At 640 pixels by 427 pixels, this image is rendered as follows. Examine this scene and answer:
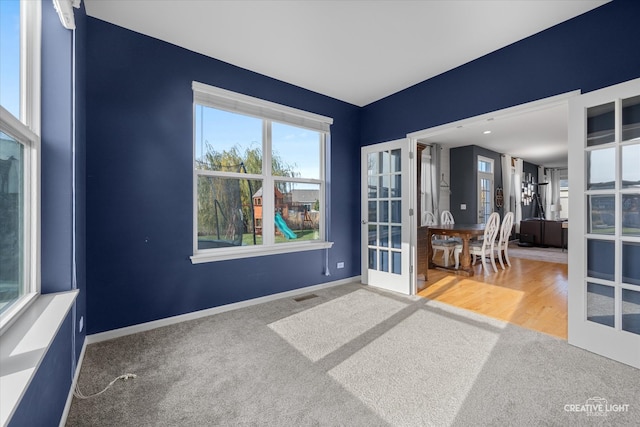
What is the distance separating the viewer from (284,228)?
3.66m

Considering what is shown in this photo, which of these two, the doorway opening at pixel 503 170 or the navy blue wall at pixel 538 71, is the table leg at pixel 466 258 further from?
the navy blue wall at pixel 538 71

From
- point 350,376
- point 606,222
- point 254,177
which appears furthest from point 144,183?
point 606,222

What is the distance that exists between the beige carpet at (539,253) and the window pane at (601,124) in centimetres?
439

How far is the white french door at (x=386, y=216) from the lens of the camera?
3.66 meters

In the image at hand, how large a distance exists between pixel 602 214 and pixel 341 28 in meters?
2.58

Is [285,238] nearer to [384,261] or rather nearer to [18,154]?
[384,261]

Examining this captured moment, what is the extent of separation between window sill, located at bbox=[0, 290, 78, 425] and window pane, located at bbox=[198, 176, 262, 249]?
1.56 metres

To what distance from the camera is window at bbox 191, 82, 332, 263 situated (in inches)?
117

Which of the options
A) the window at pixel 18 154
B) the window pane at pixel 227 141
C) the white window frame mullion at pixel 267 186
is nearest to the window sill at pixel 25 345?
the window at pixel 18 154

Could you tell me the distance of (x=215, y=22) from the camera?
2.42 m

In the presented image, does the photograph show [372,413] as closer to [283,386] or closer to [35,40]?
[283,386]

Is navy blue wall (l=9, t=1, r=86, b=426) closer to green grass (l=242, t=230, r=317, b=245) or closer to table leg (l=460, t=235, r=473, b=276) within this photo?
green grass (l=242, t=230, r=317, b=245)

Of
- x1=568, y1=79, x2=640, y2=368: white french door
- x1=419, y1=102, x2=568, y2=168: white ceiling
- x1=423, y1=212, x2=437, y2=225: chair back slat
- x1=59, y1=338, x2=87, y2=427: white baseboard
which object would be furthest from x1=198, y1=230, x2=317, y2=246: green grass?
x1=423, y1=212, x2=437, y2=225: chair back slat

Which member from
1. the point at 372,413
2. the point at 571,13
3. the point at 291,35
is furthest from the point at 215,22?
the point at 372,413
